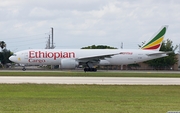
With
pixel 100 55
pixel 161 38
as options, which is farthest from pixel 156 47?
pixel 100 55

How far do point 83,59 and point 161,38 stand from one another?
13.4 metres

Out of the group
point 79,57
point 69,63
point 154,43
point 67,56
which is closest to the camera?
point 69,63

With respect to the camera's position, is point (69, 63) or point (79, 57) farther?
point (79, 57)

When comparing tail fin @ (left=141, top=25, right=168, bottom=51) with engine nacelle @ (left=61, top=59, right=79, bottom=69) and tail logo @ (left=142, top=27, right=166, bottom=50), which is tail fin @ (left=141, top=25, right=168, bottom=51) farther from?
engine nacelle @ (left=61, top=59, right=79, bottom=69)

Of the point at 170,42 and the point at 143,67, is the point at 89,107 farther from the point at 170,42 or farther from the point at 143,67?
the point at 170,42

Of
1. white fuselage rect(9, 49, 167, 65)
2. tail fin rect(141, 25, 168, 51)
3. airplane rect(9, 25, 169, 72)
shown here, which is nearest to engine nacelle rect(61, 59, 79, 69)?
airplane rect(9, 25, 169, 72)

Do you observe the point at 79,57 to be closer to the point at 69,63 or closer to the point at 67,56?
the point at 67,56

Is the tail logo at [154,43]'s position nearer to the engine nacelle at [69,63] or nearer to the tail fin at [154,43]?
the tail fin at [154,43]

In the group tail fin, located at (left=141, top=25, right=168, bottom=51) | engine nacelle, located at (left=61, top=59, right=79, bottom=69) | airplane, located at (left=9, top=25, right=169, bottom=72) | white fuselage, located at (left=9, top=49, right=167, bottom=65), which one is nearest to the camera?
engine nacelle, located at (left=61, top=59, right=79, bottom=69)

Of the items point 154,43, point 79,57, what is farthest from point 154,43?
point 79,57

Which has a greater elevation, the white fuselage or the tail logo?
the tail logo

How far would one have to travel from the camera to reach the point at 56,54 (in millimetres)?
53312

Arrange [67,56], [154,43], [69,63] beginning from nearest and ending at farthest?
[69,63], [67,56], [154,43]

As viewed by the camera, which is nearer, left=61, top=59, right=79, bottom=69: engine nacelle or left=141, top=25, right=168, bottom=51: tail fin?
left=61, top=59, right=79, bottom=69: engine nacelle
